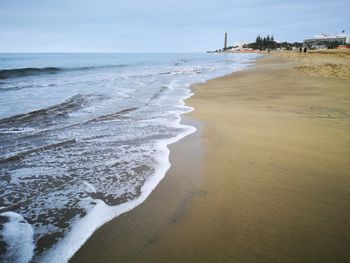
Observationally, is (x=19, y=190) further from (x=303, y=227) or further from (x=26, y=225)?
(x=303, y=227)

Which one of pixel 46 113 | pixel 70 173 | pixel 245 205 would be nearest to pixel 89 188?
pixel 70 173

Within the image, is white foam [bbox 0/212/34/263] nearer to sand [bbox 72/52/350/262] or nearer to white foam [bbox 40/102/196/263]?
white foam [bbox 40/102/196/263]

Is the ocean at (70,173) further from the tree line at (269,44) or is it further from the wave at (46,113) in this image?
the tree line at (269,44)

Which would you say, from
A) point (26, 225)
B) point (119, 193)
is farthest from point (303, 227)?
point (26, 225)

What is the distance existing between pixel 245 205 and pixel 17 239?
2.11 m

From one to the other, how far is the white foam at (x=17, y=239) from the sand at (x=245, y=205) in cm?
46

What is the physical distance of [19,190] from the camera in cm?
295

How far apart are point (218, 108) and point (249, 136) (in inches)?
109

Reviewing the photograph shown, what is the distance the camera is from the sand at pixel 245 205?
1934 mm

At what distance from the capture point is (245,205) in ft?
8.27

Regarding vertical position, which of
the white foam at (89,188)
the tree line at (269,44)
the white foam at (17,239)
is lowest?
the white foam at (17,239)

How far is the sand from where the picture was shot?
193 cm

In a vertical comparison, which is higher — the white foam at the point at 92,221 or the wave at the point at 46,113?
the wave at the point at 46,113

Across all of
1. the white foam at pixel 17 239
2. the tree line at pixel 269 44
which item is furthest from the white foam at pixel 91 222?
the tree line at pixel 269 44
